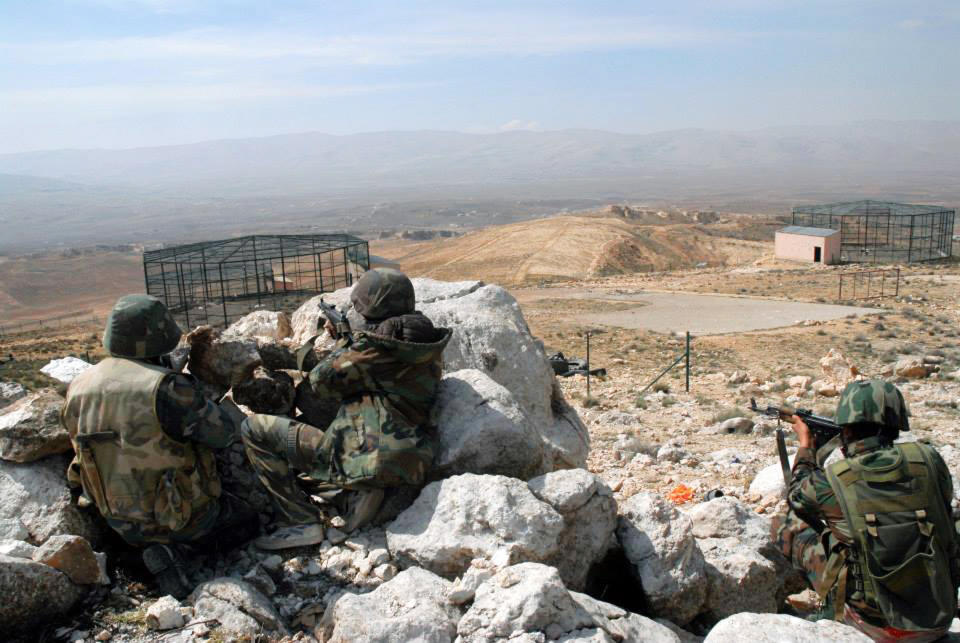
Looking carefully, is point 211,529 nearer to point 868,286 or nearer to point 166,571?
point 166,571

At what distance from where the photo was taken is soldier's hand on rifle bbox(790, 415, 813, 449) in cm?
479

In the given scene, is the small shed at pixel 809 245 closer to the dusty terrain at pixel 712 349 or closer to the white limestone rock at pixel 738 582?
the dusty terrain at pixel 712 349

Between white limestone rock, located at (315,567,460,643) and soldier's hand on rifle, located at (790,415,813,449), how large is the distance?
2388 mm

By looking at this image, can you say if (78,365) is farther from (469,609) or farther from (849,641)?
(849,641)

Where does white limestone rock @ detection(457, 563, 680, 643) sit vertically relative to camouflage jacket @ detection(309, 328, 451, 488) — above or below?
below

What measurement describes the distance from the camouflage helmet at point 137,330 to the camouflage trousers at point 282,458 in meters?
0.75

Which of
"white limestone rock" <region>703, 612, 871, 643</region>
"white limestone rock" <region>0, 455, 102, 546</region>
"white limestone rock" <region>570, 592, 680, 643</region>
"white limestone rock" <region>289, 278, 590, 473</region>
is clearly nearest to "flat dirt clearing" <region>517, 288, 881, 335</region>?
"white limestone rock" <region>289, 278, 590, 473</region>

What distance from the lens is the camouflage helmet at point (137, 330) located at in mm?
4191

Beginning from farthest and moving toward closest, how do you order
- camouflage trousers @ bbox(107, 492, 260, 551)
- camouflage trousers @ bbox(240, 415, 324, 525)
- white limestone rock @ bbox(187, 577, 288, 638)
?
1. camouflage trousers @ bbox(240, 415, 324, 525)
2. camouflage trousers @ bbox(107, 492, 260, 551)
3. white limestone rock @ bbox(187, 577, 288, 638)

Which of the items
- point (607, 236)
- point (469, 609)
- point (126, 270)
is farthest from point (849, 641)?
point (126, 270)

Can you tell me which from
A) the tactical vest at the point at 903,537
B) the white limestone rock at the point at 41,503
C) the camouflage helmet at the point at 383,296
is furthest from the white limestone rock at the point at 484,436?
the white limestone rock at the point at 41,503

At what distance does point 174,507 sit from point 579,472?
2.26 m

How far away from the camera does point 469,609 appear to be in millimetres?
3475

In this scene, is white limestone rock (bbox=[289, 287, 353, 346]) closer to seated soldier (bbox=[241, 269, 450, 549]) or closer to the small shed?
seated soldier (bbox=[241, 269, 450, 549])
